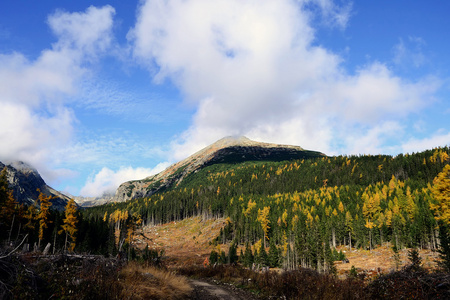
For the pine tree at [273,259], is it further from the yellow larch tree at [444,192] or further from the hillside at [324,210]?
the yellow larch tree at [444,192]

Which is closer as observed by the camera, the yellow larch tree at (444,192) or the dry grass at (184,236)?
the yellow larch tree at (444,192)

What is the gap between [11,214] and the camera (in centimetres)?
4303

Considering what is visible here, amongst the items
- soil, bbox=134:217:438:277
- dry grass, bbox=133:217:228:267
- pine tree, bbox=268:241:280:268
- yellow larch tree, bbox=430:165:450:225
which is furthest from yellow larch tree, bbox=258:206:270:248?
yellow larch tree, bbox=430:165:450:225

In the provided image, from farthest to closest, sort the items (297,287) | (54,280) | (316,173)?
1. (316,173)
2. (297,287)
3. (54,280)

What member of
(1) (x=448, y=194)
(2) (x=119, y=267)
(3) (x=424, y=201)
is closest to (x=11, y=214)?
(2) (x=119, y=267)

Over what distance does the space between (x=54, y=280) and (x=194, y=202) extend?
154 meters

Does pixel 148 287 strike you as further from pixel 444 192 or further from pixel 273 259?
pixel 273 259

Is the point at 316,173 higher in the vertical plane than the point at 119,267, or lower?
higher

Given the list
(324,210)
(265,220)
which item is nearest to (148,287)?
(265,220)

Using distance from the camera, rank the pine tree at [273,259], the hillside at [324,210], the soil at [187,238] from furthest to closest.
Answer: the soil at [187,238] < the hillside at [324,210] < the pine tree at [273,259]

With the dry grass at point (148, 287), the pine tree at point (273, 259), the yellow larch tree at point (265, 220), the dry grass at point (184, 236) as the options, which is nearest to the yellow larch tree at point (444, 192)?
the dry grass at point (148, 287)

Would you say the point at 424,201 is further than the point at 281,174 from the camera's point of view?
No

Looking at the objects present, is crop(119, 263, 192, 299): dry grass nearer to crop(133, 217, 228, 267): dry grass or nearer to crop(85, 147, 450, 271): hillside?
crop(85, 147, 450, 271): hillside

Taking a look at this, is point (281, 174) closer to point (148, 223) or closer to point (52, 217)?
Result: point (148, 223)
